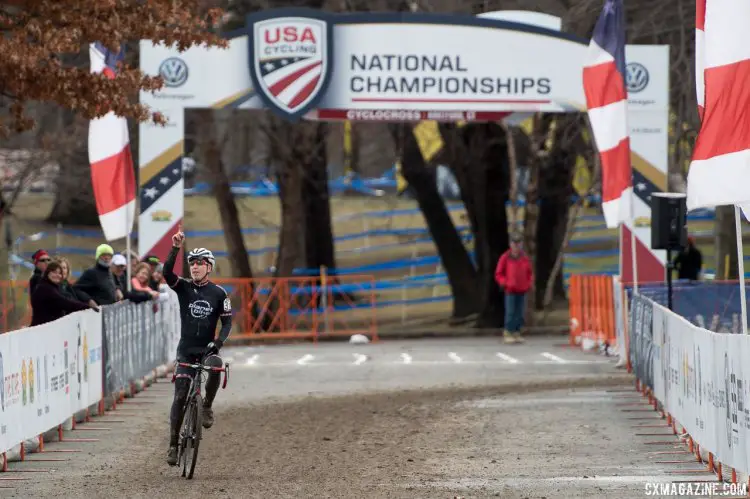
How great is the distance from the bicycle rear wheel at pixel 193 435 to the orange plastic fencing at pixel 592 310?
13939mm

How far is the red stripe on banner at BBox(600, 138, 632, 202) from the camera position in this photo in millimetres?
22484

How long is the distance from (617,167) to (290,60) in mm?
6601

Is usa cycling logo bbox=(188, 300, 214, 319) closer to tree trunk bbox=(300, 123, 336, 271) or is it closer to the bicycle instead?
the bicycle

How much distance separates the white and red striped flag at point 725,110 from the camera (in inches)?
462

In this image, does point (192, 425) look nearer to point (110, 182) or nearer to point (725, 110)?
point (725, 110)

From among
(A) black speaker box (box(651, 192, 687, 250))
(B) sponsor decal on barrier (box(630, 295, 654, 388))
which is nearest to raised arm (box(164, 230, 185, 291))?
(B) sponsor decal on barrier (box(630, 295, 654, 388))

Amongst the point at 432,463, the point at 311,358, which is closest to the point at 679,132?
the point at 311,358

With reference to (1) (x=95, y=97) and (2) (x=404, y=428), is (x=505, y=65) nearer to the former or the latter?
(1) (x=95, y=97)

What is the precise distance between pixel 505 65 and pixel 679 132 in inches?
363

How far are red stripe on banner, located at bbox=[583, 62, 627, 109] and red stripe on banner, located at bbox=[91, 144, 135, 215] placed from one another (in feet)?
21.3

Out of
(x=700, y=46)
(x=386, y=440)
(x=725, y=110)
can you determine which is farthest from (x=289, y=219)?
(x=725, y=110)

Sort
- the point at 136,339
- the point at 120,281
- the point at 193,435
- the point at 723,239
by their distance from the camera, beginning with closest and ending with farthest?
the point at 193,435
the point at 136,339
the point at 120,281
the point at 723,239

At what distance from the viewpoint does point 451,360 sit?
2706 centimetres

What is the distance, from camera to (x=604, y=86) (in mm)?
22734
